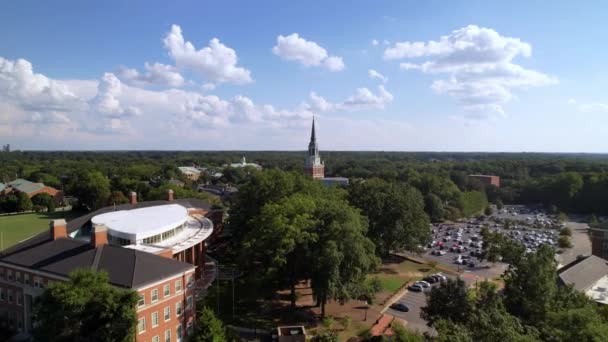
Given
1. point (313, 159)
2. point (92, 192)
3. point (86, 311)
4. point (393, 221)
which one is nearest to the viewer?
point (86, 311)

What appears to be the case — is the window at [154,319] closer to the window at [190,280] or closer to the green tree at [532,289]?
the window at [190,280]

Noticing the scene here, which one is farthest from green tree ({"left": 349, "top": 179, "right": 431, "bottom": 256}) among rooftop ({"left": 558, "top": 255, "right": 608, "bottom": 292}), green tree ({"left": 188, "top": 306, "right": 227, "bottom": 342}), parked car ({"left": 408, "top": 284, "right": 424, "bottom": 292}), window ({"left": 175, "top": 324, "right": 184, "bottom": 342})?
green tree ({"left": 188, "top": 306, "right": 227, "bottom": 342})

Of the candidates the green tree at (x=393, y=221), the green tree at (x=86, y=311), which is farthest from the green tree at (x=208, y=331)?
the green tree at (x=393, y=221)

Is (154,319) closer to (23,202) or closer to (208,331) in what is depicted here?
(208,331)

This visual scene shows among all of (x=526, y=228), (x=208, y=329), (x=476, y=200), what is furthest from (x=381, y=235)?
(x=476, y=200)

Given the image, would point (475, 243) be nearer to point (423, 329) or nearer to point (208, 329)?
point (423, 329)

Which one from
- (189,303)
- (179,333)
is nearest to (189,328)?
(179,333)
